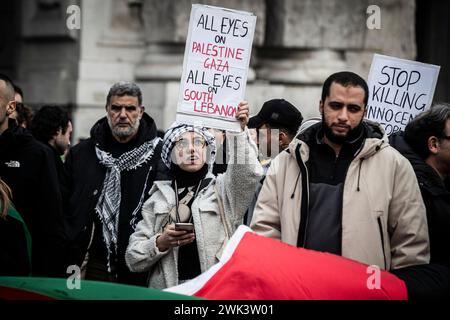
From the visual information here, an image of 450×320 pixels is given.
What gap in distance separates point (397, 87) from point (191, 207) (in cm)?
210

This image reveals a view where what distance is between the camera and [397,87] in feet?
25.0

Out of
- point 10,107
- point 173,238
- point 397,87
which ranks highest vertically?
point 397,87

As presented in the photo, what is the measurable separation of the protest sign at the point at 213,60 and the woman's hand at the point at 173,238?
719 mm

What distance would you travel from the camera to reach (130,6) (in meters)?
13.8

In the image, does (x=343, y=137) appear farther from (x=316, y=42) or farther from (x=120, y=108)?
(x=316, y=42)

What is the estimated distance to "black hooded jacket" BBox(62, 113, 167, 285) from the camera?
695 cm

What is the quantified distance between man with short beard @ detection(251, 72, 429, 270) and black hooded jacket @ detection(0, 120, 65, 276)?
4.87 ft

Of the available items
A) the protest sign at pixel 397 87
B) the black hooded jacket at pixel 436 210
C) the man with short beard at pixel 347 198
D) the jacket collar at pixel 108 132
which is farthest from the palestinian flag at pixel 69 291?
the protest sign at pixel 397 87

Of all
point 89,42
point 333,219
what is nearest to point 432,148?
point 333,219

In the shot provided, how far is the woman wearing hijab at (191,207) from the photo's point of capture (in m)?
6.01

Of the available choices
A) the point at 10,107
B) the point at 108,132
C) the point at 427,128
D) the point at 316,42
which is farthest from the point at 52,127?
the point at 316,42

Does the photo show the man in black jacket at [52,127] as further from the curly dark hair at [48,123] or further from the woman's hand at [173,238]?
the woman's hand at [173,238]

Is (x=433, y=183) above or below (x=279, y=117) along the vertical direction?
below
